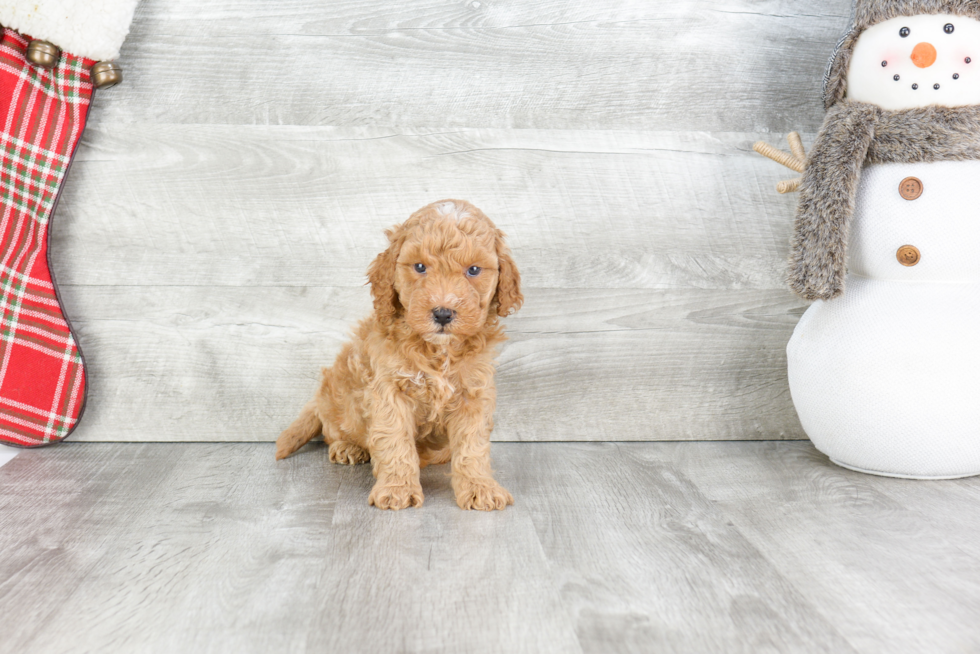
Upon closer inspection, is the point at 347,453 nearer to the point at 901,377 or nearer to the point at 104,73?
Result: the point at 104,73

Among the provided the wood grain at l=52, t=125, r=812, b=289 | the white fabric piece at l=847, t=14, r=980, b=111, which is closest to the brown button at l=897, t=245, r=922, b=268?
the white fabric piece at l=847, t=14, r=980, b=111

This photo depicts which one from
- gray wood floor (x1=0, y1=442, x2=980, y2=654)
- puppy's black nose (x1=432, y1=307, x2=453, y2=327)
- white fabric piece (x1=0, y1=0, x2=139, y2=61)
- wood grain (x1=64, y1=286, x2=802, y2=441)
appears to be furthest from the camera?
wood grain (x1=64, y1=286, x2=802, y2=441)

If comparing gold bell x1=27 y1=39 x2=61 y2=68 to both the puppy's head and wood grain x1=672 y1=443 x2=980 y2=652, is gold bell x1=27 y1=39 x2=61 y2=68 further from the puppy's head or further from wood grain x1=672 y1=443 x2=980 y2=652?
wood grain x1=672 y1=443 x2=980 y2=652

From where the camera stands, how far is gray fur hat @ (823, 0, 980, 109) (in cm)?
178

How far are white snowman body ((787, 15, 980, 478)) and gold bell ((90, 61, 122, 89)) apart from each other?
1.89 m

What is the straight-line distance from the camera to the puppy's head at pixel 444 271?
1605 mm

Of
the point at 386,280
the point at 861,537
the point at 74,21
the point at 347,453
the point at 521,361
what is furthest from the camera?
the point at 521,361

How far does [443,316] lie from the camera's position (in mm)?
1597

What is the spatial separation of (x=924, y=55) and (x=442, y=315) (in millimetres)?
1270

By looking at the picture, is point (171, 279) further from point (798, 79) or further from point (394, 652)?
point (798, 79)

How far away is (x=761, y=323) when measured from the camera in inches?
91.4

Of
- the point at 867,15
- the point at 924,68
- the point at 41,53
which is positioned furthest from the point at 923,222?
the point at 41,53

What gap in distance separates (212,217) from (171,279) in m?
0.21

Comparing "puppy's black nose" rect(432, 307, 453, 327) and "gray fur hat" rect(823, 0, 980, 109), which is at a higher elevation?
"gray fur hat" rect(823, 0, 980, 109)
